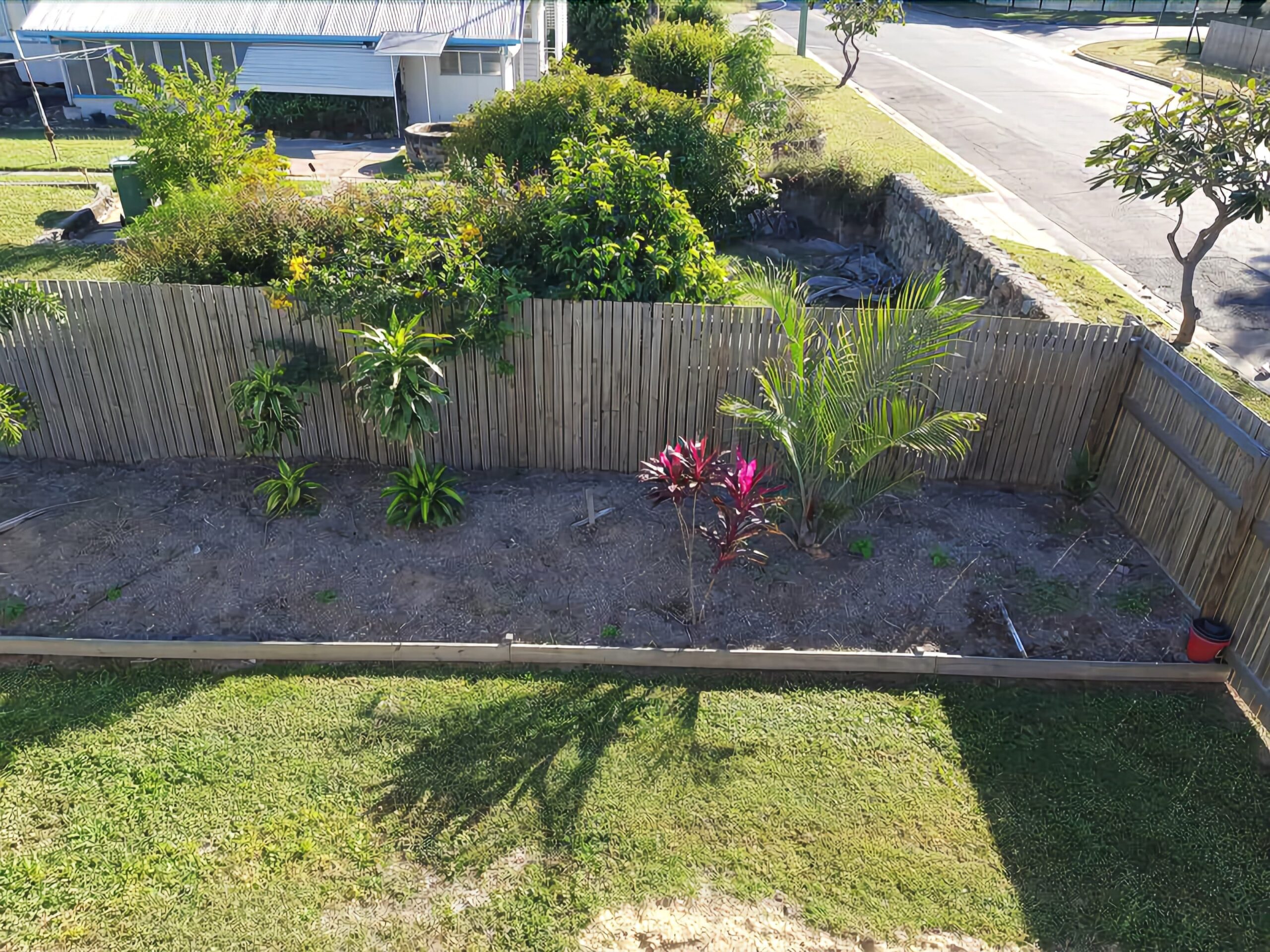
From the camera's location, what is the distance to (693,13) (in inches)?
1118

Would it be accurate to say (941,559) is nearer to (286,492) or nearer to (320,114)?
(286,492)

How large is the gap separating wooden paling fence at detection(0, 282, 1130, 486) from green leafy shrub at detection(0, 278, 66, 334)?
0.35 ft

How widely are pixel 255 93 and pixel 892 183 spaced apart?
1814 cm

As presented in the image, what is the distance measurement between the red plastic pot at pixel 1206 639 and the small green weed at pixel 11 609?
7.62 meters

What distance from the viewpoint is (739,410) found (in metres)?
6.11

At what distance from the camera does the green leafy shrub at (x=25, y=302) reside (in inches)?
270

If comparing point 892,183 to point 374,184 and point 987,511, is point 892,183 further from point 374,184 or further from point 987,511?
point 374,184

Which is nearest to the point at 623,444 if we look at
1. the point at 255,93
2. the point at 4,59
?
the point at 255,93

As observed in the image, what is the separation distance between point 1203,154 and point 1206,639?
16.0 feet

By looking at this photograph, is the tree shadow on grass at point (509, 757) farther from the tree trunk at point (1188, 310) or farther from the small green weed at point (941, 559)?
the tree trunk at point (1188, 310)

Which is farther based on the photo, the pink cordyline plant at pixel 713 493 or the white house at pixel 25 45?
the white house at pixel 25 45

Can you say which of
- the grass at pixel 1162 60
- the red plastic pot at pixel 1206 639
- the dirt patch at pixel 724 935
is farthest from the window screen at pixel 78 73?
the red plastic pot at pixel 1206 639

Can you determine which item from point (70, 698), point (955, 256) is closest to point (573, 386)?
point (70, 698)

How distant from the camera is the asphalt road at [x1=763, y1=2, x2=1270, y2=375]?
36.8 ft
